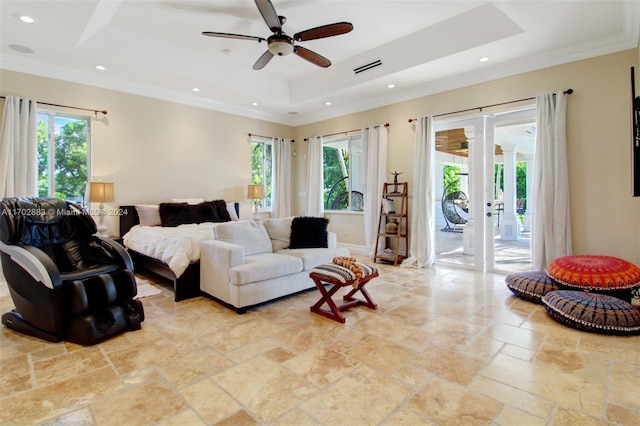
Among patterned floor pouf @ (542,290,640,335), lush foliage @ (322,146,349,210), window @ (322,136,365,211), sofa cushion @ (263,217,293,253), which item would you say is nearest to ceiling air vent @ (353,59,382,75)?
window @ (322,136,365,211)

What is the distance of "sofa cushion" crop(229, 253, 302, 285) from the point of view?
9.98 feet

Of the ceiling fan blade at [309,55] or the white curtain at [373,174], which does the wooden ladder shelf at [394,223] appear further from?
the ceiling fan blade at [309,55]

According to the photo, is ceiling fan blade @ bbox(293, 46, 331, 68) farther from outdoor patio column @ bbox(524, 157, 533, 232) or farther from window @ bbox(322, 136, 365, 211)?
outdoor patio column @ bbox(524, 157, 533, 232)

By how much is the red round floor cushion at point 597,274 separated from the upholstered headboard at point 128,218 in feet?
17.6

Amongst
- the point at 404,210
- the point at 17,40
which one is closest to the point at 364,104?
the point at 404,210

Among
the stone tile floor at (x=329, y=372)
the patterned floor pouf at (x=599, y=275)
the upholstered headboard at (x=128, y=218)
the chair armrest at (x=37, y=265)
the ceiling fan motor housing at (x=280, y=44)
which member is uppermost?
the ceiling fan motor housing at (x=280, y=44)

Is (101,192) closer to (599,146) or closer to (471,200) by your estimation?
(471,200)

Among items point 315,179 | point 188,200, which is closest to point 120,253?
point 188,200

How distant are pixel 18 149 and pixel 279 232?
11.0 feet

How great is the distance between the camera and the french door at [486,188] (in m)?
4.57

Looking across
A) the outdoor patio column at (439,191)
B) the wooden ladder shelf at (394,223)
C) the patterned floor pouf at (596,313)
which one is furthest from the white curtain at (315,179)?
the patterned floor pouf at (596,313)

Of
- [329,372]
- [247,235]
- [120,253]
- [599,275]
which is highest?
[247,235]

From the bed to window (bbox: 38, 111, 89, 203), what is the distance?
102 centimetres

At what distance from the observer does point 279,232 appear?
410 cm
